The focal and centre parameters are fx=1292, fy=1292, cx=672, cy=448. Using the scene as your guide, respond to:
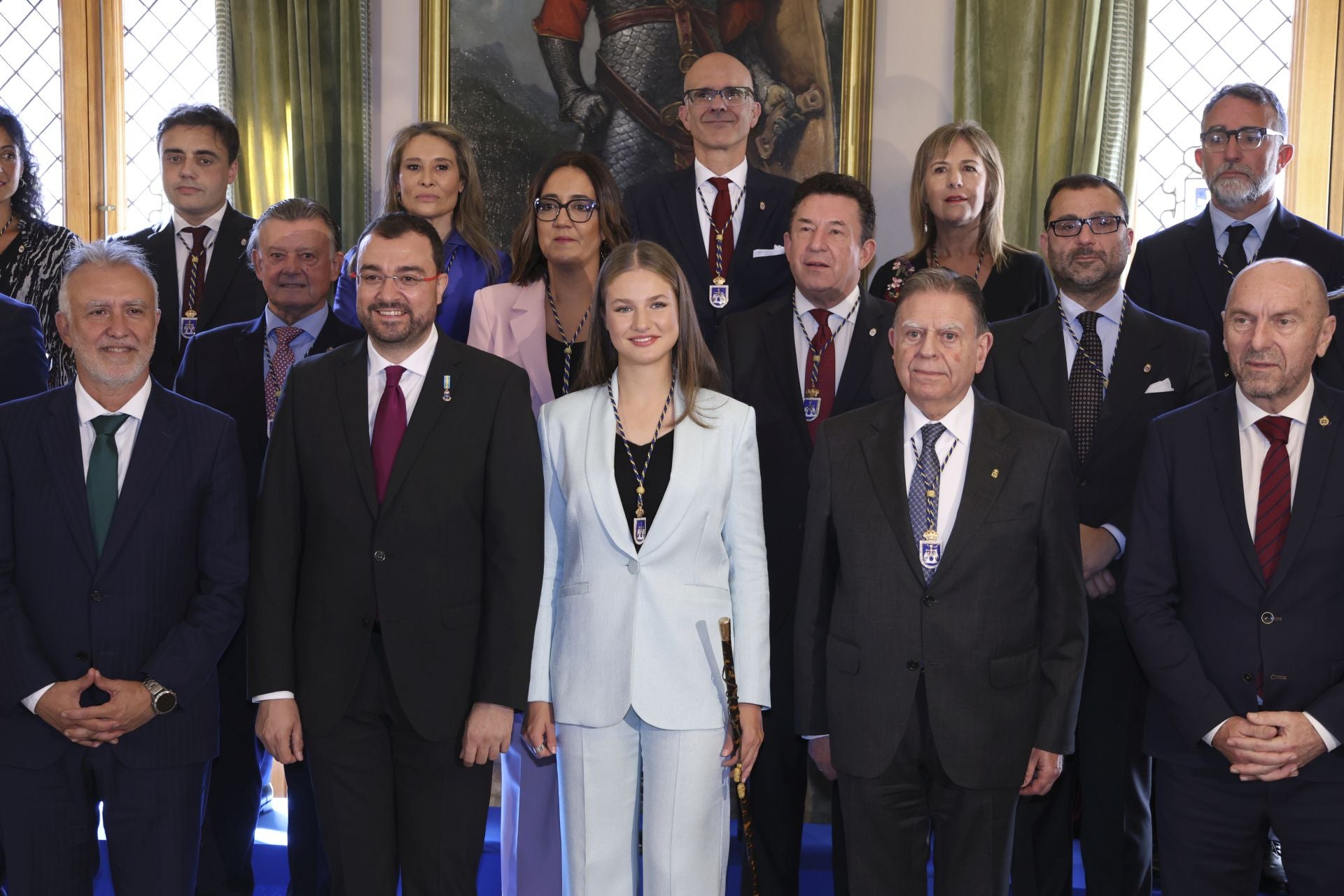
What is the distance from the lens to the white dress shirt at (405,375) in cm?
298

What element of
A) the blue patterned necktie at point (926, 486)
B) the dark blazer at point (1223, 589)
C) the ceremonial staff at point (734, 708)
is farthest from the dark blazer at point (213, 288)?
the dark blazer at point (1223, 589)

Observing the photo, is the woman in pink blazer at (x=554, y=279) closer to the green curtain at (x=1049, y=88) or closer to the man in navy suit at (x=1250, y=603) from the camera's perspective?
the man in navy suit at (x=1250, y=603)

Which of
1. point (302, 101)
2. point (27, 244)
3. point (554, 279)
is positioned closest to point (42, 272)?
point (27, 244)

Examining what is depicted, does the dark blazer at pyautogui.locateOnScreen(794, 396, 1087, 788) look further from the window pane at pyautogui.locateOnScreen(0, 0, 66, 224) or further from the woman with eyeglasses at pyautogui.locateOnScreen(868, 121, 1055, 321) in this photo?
the window pane at pyautogui.locateOnScreen(0, 0, 66, 224)

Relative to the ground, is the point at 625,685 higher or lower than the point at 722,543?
lower

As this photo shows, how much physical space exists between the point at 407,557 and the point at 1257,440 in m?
1.95

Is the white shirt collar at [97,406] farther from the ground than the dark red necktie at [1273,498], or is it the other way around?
the white shirt collar at [97,406]

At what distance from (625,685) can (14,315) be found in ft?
6.70

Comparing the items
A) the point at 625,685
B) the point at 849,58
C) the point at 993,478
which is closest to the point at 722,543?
the point at 625,685

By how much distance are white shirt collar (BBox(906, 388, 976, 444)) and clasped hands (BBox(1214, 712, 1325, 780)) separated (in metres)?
0.85

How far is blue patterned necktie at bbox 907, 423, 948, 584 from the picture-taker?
2879 mm

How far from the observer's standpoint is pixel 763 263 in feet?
13.1

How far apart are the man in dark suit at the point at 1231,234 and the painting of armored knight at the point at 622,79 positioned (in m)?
1.94

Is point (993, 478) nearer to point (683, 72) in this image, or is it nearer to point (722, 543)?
point (722, 543)
